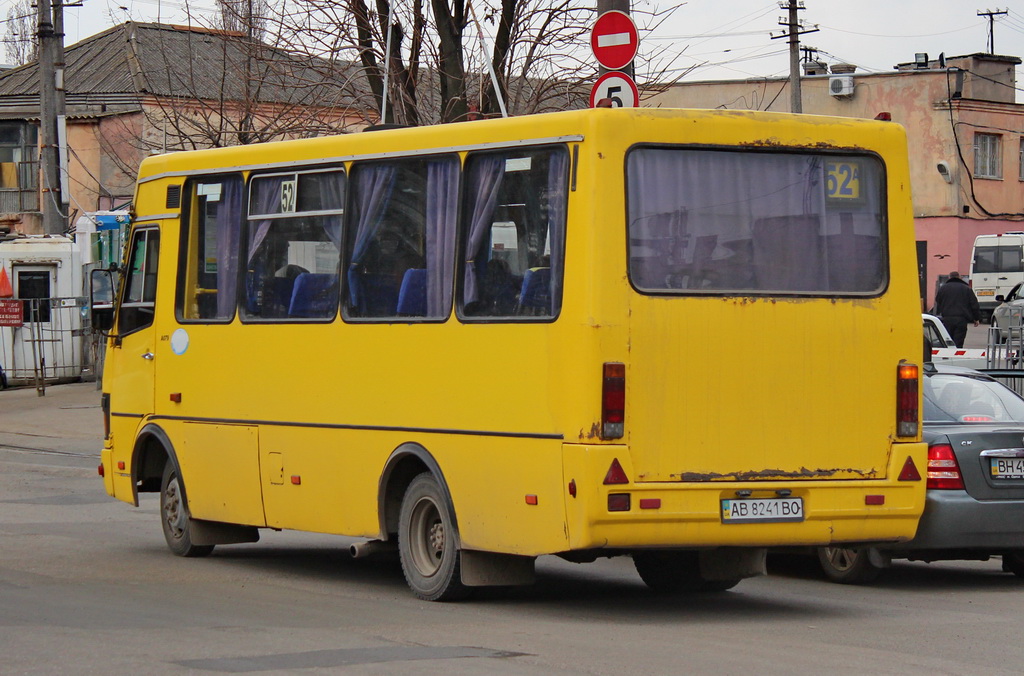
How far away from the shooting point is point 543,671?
7312 millimetres

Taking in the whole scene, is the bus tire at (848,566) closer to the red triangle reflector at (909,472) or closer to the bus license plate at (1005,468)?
the bus license plate at (1005,468)

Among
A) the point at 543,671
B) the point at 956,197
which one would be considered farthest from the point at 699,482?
the point at 956,197

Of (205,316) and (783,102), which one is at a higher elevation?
(783,102)

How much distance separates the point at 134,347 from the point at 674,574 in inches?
187

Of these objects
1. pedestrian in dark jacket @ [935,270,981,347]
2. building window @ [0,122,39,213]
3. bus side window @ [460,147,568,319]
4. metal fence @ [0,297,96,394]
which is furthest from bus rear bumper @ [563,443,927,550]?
building window @ [0,122,39,213]

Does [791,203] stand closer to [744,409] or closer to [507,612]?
[744,409]

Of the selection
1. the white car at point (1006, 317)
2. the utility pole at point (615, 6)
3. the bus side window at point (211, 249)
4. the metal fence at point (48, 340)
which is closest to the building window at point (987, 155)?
the white car at point (1006, 317)

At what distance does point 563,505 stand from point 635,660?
4.24 ft

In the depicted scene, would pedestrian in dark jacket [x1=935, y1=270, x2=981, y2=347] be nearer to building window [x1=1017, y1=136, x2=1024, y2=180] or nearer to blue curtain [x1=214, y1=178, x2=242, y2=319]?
blue curtain [x1=214, y1=178, x2=242, y2=319]

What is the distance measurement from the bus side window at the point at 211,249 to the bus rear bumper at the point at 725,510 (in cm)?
395

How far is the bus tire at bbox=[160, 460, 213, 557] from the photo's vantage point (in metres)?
12.5

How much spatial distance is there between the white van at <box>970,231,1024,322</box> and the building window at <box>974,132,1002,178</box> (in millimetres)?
7116

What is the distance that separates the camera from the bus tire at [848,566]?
37.3 feet

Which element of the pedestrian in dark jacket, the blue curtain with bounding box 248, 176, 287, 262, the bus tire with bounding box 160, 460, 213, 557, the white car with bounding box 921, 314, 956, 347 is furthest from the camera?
the pedestrian in dark jacket
